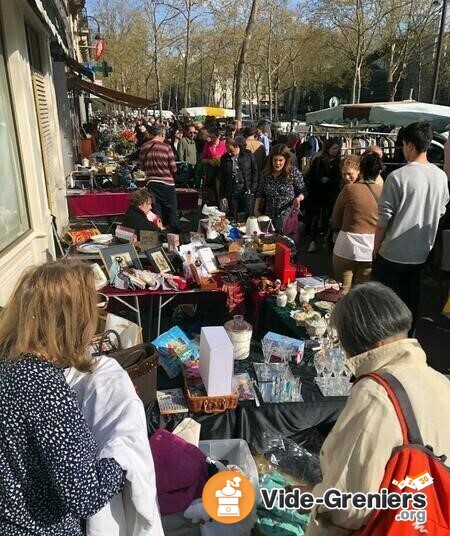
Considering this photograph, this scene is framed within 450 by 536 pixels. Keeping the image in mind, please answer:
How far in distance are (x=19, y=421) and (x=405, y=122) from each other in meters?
10.5

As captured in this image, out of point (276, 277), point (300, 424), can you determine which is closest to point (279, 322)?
point (276, 277)

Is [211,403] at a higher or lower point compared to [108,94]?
lower

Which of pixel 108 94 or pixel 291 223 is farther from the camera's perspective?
pixel 108 94

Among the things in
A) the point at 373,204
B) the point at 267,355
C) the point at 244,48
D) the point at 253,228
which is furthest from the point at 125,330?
the point at 244,48

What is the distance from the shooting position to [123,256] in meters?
4.17

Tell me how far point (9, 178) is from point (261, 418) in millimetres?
3180

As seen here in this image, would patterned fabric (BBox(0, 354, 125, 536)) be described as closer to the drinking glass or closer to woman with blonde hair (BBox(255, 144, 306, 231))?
the drinking glass

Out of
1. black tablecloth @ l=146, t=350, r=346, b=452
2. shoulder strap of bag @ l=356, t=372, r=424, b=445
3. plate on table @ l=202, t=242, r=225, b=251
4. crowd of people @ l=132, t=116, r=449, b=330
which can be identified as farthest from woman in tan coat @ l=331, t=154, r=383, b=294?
shoulder strap of bag @ l=356, t=372, r=424, b=445

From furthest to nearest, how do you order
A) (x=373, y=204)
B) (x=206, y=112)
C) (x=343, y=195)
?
(x=206, y=112)
(x=343, y=195)
(x=373, y=204)

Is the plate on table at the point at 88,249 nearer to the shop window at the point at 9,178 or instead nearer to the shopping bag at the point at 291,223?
the shop window at the point at 9,178

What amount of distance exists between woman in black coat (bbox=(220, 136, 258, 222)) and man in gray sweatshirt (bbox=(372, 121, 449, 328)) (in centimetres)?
376

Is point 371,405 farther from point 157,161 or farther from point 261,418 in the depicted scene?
point 157,161

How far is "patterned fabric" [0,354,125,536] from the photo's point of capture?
121 centimetres

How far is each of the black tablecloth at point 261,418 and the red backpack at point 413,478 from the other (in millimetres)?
1340
